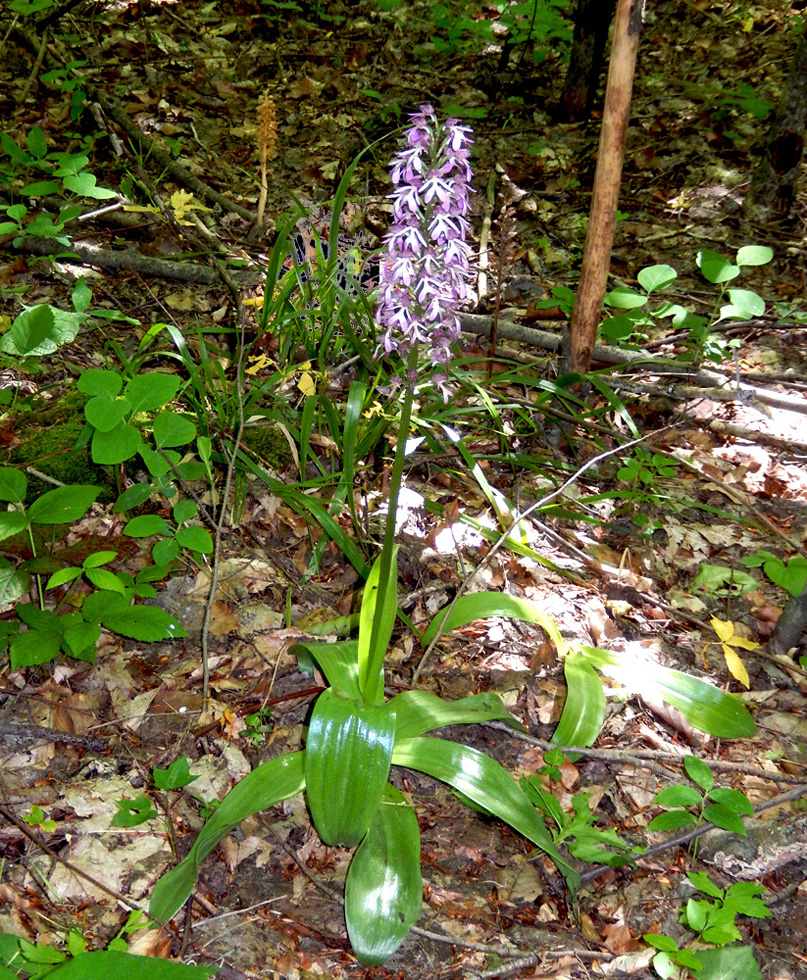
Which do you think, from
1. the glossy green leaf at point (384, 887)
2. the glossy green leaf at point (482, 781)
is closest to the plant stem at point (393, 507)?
the glossy green leaf at point (482, 781)

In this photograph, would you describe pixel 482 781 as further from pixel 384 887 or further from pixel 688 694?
pixel 688 694

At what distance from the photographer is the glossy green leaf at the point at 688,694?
2369mm

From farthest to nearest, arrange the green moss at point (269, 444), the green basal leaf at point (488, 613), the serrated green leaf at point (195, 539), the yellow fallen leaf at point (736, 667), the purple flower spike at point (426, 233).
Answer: the green moss at point (269, 444), the yellow fallen leaf at point (736, 667), the green basal leaf at point (488, 613), the serrated green leaf at point (195, 539), the purple flower spike at point (426, 233)

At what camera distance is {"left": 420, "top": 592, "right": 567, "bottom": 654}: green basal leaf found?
253cm

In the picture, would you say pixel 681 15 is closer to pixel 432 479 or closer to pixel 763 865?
pixel 432 479

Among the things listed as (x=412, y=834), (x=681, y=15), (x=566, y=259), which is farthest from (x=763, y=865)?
(x=681, y=15)

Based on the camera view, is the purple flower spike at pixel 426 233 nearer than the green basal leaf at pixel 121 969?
No

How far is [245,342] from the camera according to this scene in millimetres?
3465

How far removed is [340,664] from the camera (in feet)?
7.36

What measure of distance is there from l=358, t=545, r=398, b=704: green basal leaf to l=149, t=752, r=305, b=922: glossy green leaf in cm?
26

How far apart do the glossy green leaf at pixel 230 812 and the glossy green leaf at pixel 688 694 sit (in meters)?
1.01

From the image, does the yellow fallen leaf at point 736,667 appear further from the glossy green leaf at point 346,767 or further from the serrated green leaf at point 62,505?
the serrated green leaf at point 62,505

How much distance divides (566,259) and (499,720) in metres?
2.97

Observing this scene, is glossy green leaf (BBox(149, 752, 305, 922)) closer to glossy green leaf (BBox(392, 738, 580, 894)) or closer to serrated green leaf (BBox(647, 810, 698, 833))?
glossy green leaf (BBox(392, 738, 580, 894))
